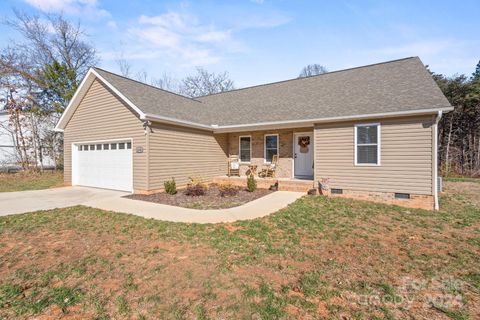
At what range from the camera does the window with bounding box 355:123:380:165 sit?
8297 mm

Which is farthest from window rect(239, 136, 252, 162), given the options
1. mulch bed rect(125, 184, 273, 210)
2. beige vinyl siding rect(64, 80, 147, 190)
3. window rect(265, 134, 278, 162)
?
beige vinyl siding rect(64, 80, 147, 190)

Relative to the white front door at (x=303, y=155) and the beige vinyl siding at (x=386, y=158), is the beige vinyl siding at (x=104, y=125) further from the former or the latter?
the beige vinyl siding at (x=386, y=158)

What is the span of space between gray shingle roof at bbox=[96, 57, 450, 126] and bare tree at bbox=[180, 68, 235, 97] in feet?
58.2

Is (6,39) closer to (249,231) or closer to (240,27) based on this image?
(240,27)

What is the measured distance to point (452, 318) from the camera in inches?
98.3

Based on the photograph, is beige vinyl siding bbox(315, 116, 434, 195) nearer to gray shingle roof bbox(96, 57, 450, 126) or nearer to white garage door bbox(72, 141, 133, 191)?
gray shingle roof bbox(96, 57, 450, 126)

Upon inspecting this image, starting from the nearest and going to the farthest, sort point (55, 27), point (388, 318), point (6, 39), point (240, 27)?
point (388, 318)
point (240, 27)
point (6, 39)
point (55, 27)

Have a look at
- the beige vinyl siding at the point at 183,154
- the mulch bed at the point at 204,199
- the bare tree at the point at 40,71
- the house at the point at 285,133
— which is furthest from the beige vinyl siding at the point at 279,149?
the bare tree at the point at 40,71

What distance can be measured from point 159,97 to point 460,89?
19.9 metres

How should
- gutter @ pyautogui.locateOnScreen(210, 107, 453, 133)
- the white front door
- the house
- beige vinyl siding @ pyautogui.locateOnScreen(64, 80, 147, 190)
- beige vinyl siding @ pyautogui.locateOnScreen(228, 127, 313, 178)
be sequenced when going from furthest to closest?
beige vinyl siding @ pyautogui.locateOnScreen(228, 127, 313, 178), the white front door, beige vinyl siding @ pyautogui.locateOnScreen(64, 80, 147, 190), the house, gutter @ pyautogui.locateOnScreen(210, 107, 453, 133)

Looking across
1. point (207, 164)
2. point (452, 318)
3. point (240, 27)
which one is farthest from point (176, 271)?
point (240, 27)

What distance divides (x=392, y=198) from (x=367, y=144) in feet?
6.68

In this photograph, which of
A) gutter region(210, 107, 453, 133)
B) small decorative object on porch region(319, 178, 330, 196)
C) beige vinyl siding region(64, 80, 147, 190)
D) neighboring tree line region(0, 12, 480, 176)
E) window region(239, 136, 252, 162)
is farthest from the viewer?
neighboring tree line region(0, 12, 480, 176)

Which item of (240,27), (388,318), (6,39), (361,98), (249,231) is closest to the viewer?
(388,318)
